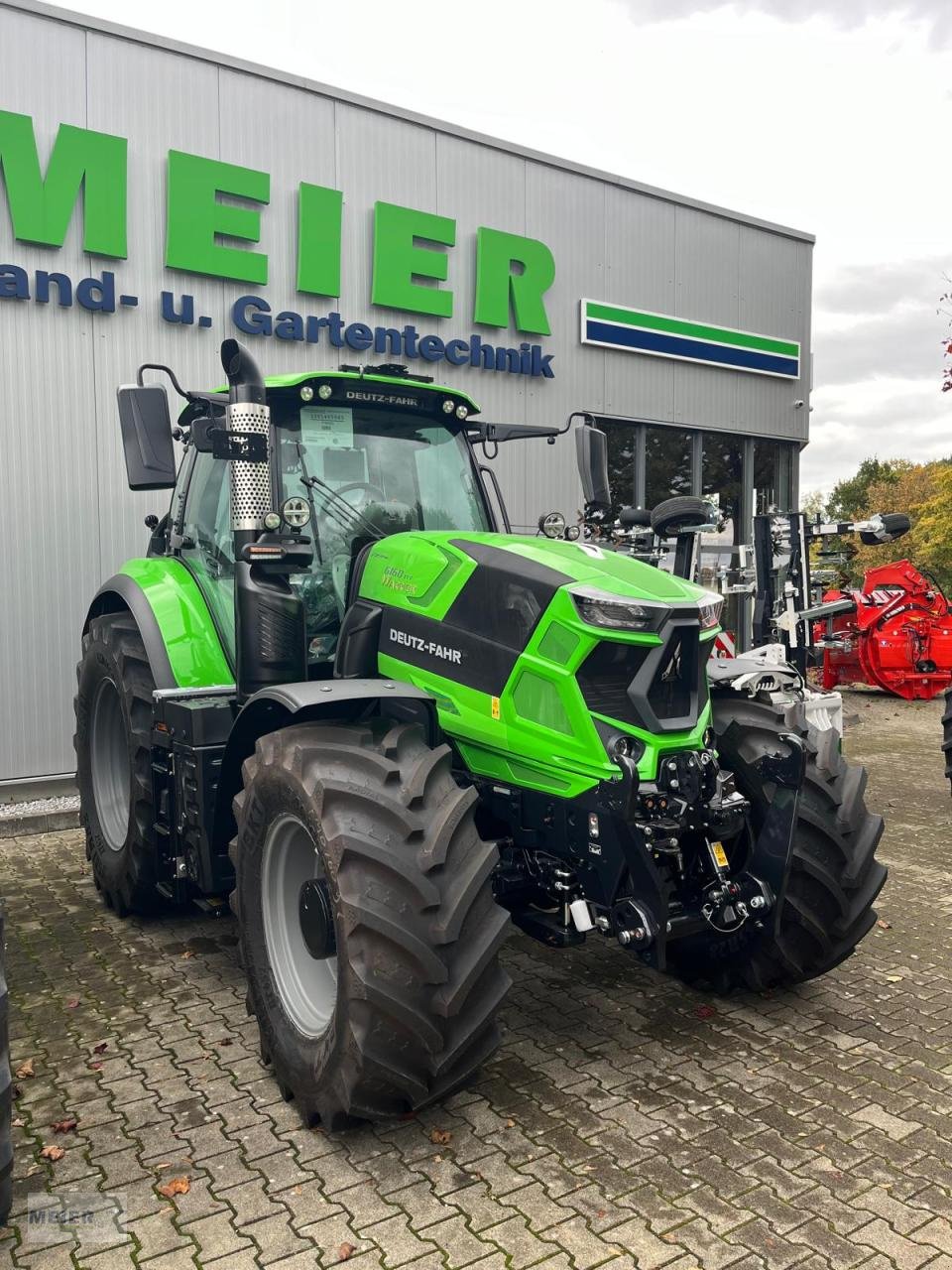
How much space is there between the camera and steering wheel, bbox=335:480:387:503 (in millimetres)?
4469

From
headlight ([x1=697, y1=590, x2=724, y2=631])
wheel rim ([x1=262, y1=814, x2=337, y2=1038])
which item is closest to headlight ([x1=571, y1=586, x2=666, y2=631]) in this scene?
headlight ([x1=697, y1=590, x2=724, y2=631])

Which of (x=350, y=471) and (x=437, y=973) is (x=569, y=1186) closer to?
(x=437, y=973)

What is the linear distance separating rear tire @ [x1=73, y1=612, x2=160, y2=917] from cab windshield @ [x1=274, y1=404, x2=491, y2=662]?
44.4 inches

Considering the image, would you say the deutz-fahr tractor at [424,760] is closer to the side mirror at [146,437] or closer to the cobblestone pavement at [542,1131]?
the side mirror at [146,437]

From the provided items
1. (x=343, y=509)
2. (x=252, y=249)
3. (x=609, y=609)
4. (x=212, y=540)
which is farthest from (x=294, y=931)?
(x=252, y=249)

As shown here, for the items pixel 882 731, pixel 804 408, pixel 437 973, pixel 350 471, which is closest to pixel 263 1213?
pixel 437 973

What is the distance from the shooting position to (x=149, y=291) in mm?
8055

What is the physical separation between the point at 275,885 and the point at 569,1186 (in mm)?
1421

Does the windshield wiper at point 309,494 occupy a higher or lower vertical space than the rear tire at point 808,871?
higher

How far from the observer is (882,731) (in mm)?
11992

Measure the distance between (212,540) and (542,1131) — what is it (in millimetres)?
3049

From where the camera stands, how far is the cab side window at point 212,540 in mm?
4738

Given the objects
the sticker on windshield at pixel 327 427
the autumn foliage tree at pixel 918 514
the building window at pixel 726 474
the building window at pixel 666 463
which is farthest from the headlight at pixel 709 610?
the autumn foliage tree at pixel 918 514

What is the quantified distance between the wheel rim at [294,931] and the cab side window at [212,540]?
121 centimetres
